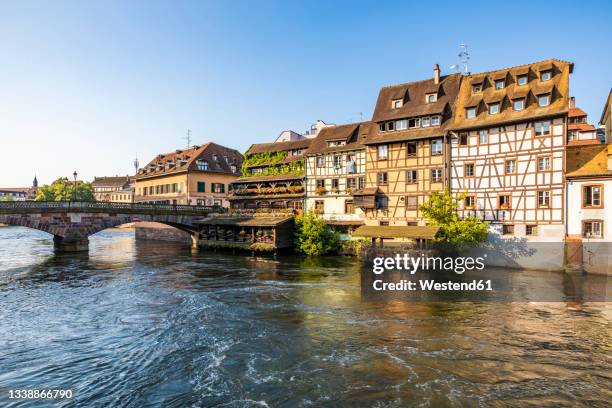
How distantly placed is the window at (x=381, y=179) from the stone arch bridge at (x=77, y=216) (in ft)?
79.1

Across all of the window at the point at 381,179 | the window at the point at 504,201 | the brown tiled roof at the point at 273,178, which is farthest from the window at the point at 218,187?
the window at the point at 504,201

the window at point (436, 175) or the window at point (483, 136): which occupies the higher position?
the window at point (483, 136)

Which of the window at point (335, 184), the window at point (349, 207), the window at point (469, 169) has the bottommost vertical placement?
the window at point (349, 207)

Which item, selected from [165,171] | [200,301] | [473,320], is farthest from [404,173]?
[165,171]

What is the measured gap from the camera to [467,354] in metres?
14.0

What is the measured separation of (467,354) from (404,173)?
2403 cm

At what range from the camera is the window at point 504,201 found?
31141 millimetres

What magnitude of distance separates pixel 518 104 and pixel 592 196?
9073 mm

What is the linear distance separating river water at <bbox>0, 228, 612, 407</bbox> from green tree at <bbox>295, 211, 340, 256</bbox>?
12898 millimetres

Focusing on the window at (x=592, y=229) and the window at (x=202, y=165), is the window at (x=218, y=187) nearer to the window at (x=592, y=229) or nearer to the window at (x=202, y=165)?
the window at (x=202, y=165)

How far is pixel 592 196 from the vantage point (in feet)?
91.0

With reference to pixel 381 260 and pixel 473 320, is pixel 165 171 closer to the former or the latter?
pixel 381 260

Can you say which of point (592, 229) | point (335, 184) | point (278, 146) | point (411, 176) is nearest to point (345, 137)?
point (335, 184)

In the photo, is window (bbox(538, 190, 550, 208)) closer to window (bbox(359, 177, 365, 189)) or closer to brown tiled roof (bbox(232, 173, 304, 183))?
window (bbox(359, 177, 365, 189))
